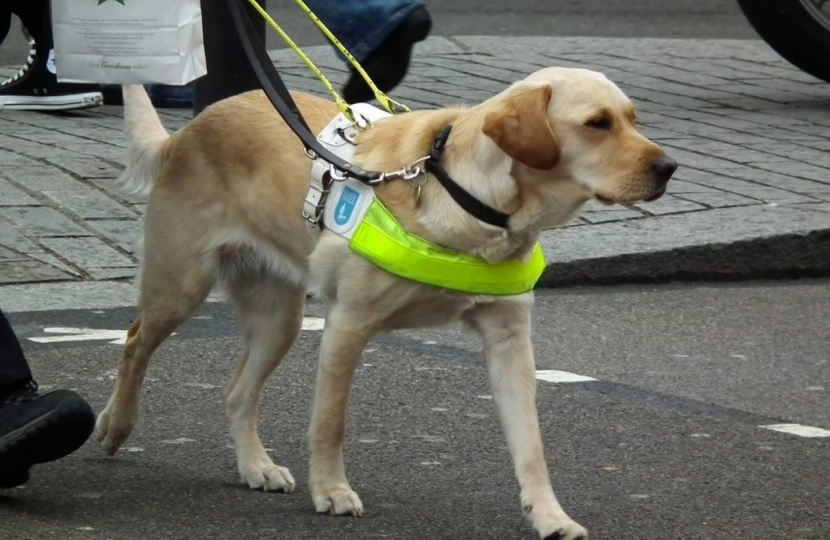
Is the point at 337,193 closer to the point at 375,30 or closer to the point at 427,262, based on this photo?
the point at 427,262

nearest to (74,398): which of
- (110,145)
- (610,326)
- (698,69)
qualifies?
(610,326)

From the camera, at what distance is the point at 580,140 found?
3.44 m

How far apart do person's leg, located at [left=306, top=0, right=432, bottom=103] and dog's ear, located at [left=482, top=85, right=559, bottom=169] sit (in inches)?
86.6

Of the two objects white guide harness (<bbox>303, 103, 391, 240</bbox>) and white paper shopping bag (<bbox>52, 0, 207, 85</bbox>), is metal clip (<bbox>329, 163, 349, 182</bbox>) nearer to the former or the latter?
white guide harness (<bbox>303, 103, 391, 240</bbox>)

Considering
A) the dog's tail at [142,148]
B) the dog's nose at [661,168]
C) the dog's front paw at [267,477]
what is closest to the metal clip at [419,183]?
the dog's nose at [661,168]

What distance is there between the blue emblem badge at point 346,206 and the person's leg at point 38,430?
0.72m

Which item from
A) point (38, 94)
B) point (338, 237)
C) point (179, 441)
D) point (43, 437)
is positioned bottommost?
point (38, 94)

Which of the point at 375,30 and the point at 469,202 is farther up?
the point at 469,202

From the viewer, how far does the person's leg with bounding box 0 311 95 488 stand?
3.57 m

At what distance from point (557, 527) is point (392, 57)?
2.80 m

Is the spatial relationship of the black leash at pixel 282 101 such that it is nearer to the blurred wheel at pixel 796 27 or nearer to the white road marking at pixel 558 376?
the white road marking at pixel 558 376

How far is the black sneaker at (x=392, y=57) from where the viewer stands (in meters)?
5.71

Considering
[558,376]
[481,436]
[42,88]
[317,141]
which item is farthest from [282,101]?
[42,88]

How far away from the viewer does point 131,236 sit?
629 cm
